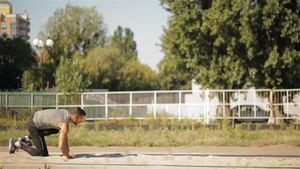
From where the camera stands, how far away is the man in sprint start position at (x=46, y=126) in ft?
31.4

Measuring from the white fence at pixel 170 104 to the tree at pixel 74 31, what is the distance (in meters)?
29.4

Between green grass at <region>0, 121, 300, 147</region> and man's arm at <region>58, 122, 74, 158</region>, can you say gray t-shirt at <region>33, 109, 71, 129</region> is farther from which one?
green grass at <region>0, 121, 300, 147</region>

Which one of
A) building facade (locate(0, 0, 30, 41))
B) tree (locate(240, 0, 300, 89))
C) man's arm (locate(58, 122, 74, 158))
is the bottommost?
man's arm (locate(58, 122, 74, 158))

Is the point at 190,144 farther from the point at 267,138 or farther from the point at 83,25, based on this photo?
the point at 83,25

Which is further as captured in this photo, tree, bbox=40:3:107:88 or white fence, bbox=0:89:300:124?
tree, bbox=40:3:107:88

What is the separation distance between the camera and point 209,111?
2566 centimetres

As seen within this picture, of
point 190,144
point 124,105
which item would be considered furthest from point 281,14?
point 190,144

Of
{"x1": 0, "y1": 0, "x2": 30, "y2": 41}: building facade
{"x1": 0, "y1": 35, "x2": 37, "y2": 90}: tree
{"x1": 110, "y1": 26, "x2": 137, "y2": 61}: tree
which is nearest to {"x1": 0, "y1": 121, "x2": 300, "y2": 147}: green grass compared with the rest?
{"x1": 0, "y1": 35, "x2": 37, "y2": 90}: tree

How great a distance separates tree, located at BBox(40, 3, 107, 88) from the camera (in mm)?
59531

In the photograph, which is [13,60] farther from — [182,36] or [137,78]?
[182,36]

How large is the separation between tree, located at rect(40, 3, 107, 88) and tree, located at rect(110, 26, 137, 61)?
1283 inches

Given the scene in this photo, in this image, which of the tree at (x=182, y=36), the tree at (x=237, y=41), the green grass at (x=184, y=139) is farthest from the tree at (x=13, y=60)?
the green grass at (x=184, y=139)

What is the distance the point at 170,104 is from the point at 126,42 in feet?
245

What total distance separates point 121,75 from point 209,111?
40291 millimetres
